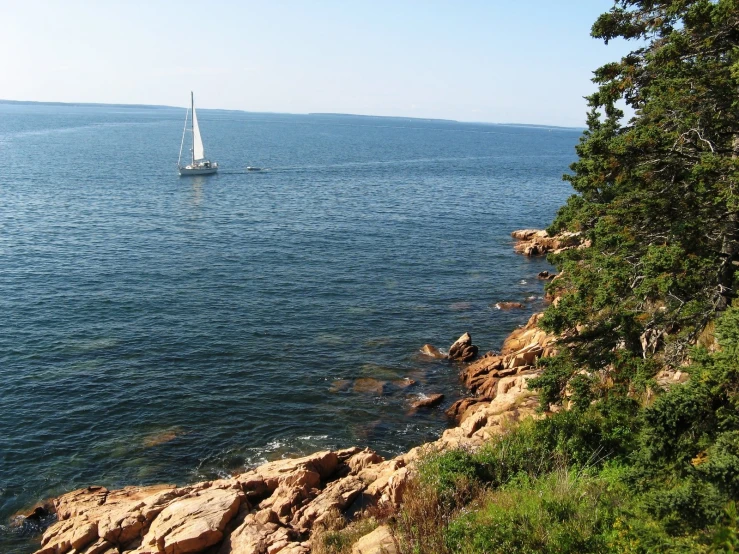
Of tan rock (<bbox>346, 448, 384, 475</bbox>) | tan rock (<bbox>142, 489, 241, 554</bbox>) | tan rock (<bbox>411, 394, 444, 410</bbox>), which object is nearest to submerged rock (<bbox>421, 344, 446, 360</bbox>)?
tan rock (<bbox>411, 394, 444, 410</bbox>)

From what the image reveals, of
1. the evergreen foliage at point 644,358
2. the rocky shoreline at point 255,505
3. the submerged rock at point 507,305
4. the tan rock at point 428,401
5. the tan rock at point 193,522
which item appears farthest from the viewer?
the submerged rock at point 507,305

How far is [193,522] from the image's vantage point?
70.7 feet

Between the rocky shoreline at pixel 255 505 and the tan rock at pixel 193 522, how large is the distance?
35 mm

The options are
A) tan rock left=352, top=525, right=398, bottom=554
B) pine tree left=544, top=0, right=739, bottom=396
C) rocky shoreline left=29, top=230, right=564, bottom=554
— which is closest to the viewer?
tan rock left=352, top=525, right=398, bottom=554

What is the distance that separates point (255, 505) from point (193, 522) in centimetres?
267

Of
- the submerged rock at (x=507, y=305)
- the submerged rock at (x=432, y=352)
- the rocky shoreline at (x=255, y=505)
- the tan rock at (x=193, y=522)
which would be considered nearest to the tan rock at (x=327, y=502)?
the rocky shoreline at (x=255, y=505)

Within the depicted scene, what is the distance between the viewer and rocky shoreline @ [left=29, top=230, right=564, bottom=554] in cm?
2034

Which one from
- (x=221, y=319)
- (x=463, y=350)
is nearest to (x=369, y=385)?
(x=463, y=350)

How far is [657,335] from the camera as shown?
20.0 m

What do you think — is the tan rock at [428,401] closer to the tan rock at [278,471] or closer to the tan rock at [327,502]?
the tan rock at [278,471]

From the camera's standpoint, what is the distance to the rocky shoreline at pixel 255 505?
20.3 metres

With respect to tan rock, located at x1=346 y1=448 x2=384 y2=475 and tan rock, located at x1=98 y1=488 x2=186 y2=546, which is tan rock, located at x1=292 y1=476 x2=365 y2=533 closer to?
tan rock, located at x1=346 y1=448 x2=384 y2=475

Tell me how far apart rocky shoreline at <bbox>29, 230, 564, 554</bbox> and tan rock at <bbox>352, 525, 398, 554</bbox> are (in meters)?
0.04

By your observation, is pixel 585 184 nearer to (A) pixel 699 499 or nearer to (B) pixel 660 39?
(B) pixel 660 39
